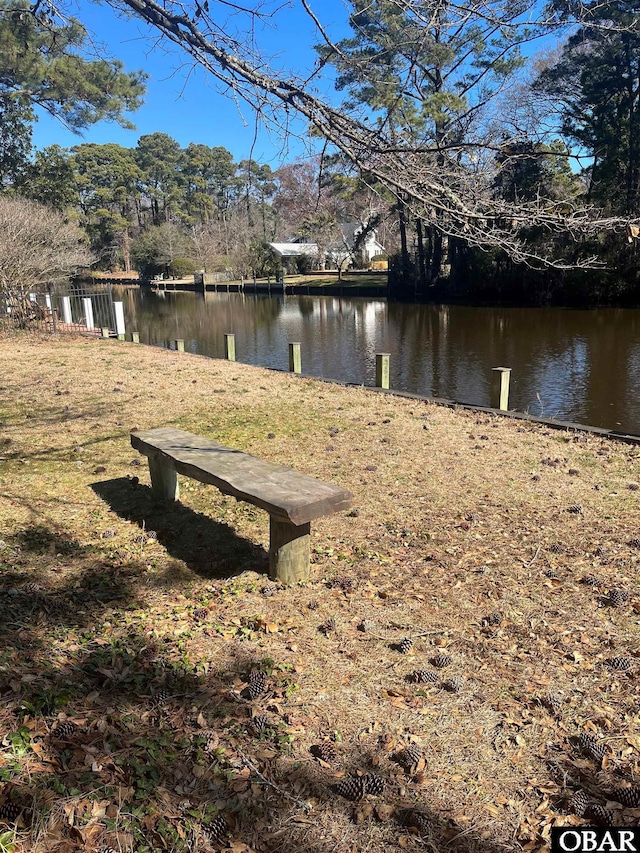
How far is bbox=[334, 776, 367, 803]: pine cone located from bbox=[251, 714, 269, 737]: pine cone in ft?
1.23

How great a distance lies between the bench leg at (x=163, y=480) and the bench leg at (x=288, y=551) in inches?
53.9

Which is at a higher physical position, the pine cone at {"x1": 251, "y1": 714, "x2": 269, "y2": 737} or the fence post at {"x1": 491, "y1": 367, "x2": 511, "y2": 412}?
the fence post at {"x1": 491, "y1": 367, "x2": 511, "y2": 412}

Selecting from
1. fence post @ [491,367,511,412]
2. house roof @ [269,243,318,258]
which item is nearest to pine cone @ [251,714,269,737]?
fence post @ [491,367,511,412]

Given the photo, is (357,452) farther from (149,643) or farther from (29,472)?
(149,643)

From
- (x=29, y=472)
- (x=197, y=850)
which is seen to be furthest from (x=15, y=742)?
(x=29, y=472)

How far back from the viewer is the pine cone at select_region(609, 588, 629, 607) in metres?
3.11

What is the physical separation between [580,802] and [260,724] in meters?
1.14

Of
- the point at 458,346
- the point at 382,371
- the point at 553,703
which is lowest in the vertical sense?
the point at 553,703

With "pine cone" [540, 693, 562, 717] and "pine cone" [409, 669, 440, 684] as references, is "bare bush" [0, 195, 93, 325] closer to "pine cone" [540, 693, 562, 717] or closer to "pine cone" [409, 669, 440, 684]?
"pine cone" [409, 669, 440, 684]

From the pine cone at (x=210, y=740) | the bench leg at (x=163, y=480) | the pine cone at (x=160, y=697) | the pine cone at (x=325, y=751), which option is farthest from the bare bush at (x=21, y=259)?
the pine cone at (x=325, y=751)

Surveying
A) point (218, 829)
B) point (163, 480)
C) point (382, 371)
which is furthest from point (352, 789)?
point (382, 371)

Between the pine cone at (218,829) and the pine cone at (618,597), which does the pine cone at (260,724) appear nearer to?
the pine cone at (218,829)

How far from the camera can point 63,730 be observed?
6.70 ft

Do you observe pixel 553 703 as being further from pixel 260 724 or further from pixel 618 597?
pixel 260 724
